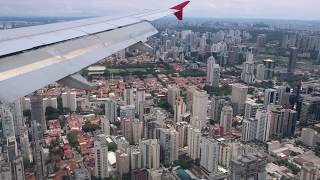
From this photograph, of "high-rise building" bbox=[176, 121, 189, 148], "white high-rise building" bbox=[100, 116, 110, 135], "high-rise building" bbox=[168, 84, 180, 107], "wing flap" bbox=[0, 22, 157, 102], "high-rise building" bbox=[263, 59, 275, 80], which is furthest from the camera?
"high-rise building" bbox=[263, 59, 275, 80]

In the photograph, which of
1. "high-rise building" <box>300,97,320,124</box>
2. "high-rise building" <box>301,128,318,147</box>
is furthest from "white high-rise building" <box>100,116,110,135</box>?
"high-rise building" <box>300,97,320,124</box>

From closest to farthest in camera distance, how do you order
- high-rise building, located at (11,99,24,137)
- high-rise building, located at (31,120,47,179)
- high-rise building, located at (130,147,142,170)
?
1. high-rise building, located at (31,120,47,179)
2. high-rise building, located at (130,147,142,170)
3. high-rise building, located at (11,99,24,137)

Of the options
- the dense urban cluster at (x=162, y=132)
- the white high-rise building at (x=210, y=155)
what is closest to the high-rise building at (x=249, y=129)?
the dense urban cluster at (x=162, y=132)

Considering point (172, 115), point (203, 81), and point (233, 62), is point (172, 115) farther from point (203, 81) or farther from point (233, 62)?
point (233, 62)

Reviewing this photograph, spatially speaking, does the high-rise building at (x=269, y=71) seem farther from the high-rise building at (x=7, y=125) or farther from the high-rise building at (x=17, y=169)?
the high-rise building at (x=17, y=169)

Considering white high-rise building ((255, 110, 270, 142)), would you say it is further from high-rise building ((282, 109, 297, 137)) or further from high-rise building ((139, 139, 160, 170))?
high-rise building ((139, 139, 160, 170))

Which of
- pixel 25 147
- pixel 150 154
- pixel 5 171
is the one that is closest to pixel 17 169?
pixel 5 171

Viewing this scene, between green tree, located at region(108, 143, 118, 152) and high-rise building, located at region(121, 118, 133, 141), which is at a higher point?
high-rise building, located at region(121, 118, 133, 141)

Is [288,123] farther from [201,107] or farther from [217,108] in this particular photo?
[201,107]
